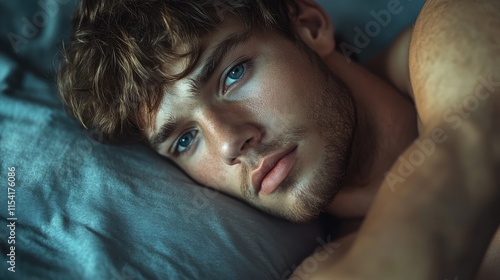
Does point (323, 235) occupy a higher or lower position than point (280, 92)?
lower

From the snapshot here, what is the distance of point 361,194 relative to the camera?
969mm

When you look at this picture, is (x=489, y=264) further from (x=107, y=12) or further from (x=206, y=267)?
(x=107, y=12)

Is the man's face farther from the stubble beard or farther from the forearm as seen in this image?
the forearm

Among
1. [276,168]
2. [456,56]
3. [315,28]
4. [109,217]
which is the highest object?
[456,56]

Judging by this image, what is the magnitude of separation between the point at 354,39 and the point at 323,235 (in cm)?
43

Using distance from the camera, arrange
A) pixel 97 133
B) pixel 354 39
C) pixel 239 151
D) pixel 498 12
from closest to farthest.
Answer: pixel 498 12 → pixel 239 151 → pixel 97 133 → pixel 354 39

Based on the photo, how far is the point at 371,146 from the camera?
0.97 m

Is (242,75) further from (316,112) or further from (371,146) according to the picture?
(371,146)

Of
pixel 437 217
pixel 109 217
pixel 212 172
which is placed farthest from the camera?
pixel 212 172

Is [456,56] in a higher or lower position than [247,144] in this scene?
higher

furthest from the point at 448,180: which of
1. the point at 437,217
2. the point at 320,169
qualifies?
the point at 320,169

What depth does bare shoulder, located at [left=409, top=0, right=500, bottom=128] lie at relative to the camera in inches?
25.5

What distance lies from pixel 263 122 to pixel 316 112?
3.6 inches

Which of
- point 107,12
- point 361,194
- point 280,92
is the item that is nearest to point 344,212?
point 361,194
